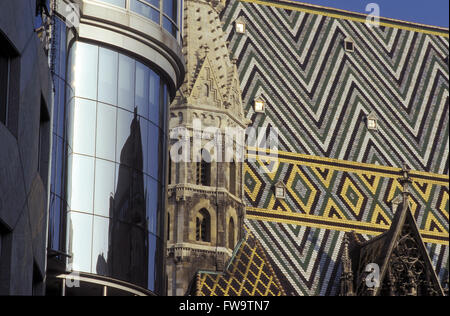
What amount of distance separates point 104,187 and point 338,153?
92.2 ft

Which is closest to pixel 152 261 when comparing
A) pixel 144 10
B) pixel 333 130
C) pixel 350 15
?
pixel 144 10

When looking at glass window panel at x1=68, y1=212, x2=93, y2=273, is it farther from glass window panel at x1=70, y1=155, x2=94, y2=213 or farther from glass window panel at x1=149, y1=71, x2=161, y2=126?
glass window panel at x1=149, y1=71, x2=161, y2=126

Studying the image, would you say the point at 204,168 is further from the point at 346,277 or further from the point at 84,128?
the point at 84,128

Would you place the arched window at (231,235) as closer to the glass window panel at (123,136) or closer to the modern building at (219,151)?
the modern building at (219,151)

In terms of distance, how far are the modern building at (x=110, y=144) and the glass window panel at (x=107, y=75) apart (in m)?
0.02

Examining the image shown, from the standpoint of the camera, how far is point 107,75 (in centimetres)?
2580

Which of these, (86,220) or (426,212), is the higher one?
(426,212)

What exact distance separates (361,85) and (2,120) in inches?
1482

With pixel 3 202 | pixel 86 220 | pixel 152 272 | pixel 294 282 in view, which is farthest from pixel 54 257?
pixel 294 282

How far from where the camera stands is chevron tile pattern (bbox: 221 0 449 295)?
48781mm

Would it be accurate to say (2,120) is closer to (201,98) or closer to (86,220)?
(86,220)

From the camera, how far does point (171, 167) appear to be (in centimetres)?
4384

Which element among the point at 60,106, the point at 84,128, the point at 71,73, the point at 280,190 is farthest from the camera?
the point at 280,190
